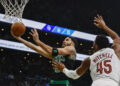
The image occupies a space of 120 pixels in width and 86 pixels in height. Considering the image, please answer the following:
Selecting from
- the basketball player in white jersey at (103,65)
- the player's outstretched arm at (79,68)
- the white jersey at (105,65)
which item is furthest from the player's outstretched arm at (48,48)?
the white jersey at (105,65)

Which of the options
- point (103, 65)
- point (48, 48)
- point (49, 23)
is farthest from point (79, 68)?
point (49, 23)

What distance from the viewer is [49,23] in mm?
14625

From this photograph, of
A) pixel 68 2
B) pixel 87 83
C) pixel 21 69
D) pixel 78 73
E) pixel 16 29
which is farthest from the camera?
pixel 87 83

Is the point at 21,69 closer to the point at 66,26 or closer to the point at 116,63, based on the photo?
the point at 66,26

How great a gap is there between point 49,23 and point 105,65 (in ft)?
39.2

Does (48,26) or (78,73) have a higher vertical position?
(48,26)

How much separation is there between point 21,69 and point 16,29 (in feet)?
47.7

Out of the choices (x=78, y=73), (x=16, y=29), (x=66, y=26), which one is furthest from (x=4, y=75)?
(x=78, y=73)

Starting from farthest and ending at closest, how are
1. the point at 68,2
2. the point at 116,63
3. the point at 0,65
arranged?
the point at 0,65
the point at 68,2
the point at 116,63

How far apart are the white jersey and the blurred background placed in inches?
431

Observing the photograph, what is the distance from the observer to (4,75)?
48.6 feet

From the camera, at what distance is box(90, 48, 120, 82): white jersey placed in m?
2.83

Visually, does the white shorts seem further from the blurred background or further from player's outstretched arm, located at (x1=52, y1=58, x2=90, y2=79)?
the blurred background

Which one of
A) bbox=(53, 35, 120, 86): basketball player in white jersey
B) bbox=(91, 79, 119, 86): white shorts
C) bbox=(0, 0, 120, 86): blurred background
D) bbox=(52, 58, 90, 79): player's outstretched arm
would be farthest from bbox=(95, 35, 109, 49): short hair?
bbox=(0, 0, 120, 86): blurred background
